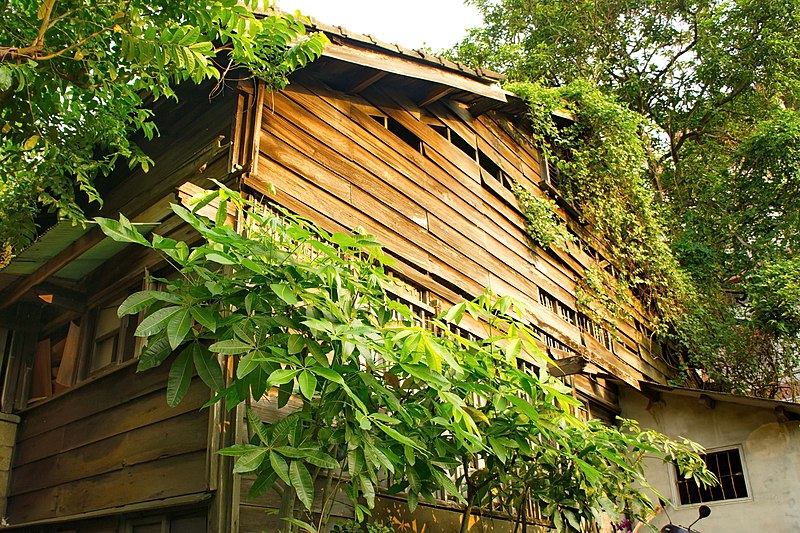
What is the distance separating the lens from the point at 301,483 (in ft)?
12.1

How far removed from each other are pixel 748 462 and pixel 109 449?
858 centimetres

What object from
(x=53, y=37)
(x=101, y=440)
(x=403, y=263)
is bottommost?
(x=101, y=440)

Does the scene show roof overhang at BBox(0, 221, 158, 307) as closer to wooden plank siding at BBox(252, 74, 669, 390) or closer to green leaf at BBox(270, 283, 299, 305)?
wooden plank siding at BBox(252, 74, 669, 390)

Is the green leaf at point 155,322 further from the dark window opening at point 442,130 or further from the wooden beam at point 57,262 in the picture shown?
the dark window opening at point 442,130

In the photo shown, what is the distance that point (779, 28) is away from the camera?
1777cm

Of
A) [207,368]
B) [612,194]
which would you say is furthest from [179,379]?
[612,194]

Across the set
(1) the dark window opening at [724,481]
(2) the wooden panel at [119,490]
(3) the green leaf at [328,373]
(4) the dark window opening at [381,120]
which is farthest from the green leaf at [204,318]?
(1) the dark window opening at [724,481]

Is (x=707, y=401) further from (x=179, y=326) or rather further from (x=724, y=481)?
(x=179, y=326)

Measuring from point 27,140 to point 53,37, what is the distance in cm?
108

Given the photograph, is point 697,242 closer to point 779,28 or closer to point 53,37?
point 779,28

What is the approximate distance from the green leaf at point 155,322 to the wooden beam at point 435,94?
603 centimetres

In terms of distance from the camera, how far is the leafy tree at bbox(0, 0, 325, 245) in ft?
15.9

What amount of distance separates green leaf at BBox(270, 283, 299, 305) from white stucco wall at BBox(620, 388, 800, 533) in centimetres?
861

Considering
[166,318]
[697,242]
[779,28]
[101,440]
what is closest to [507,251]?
[101,440]
